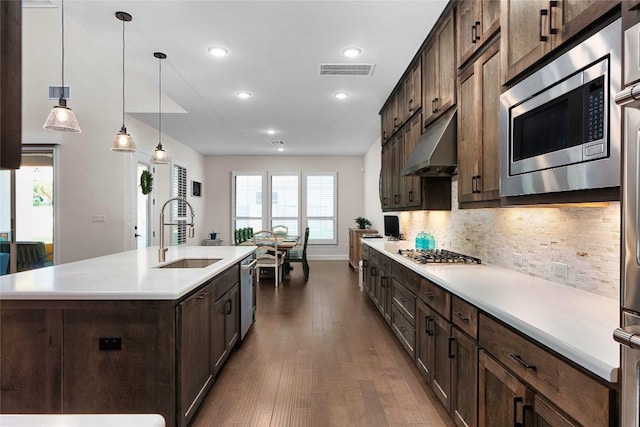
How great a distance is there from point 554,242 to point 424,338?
1.07 m

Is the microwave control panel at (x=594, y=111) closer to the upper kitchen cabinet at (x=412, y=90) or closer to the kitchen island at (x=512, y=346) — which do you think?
the kitchen island at (x=512, y=346)

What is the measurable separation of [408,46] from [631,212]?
9.41 ft

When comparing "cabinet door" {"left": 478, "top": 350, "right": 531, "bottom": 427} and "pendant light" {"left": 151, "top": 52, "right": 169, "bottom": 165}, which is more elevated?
"pendant light" {"left": 151, "top": 52, "right": 169, "bottom": 165}

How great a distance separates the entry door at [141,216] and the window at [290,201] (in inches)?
134

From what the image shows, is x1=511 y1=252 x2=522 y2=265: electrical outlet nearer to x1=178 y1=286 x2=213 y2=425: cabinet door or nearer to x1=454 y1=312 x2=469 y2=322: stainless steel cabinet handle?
x1=454 y1=312 x2=469 y2=322: stainless steel cabinet handle

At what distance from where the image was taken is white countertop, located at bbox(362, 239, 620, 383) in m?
1.03

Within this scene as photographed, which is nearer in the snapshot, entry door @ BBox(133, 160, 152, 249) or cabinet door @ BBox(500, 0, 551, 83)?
cabinet door @ BBox(500, 0, 551, 83)

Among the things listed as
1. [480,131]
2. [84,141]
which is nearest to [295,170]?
[84,141]

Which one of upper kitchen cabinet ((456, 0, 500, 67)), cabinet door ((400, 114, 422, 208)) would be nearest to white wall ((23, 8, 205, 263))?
cabinet door ((400, 114, 422, 208))

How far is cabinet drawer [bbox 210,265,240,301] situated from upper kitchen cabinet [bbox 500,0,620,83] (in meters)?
2.22

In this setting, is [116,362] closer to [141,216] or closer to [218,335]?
[218,335]

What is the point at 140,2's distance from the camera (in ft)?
8.54

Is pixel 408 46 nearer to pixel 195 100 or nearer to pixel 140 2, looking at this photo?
pixel 140 2

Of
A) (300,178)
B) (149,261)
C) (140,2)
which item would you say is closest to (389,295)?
(149,261)
